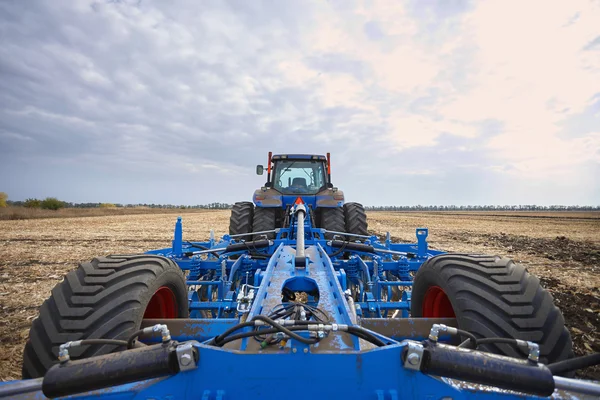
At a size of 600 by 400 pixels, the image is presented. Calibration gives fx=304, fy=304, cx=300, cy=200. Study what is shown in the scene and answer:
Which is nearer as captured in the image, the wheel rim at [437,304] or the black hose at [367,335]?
the black hose at [367,335]

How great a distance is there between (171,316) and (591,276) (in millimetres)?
8474

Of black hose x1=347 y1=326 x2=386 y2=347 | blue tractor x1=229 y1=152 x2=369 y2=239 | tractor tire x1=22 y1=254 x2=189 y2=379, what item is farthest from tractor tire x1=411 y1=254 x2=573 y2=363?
blue tractor x1=229 y1=152 x2=369 y2=239

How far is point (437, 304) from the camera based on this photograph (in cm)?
248

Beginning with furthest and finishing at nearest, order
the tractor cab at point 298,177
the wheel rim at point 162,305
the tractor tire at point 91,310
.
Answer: the tractor cab at point 298,177 < the wheel rim at point 162,305 < the tractor tire at point 91,310

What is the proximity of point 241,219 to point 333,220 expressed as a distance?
185cm

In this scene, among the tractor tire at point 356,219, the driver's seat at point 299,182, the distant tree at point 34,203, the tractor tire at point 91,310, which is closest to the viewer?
the tractor tire at point 91,310

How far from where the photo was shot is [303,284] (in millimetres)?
2252

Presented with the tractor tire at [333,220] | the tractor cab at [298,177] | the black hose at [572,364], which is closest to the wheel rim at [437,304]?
the black hose at [572,364]

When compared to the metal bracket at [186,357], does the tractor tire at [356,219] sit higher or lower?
higher

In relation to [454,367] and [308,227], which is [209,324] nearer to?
[454,367]

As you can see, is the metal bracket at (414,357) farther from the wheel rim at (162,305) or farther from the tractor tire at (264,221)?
the tractor tire at (264,221)

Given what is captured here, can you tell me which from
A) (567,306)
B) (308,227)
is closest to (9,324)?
(308,227)

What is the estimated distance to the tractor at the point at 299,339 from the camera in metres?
1.00

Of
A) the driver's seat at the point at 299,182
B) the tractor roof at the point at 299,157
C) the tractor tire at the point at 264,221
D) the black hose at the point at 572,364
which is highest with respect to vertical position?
the tractor roof at the point at 299,157
